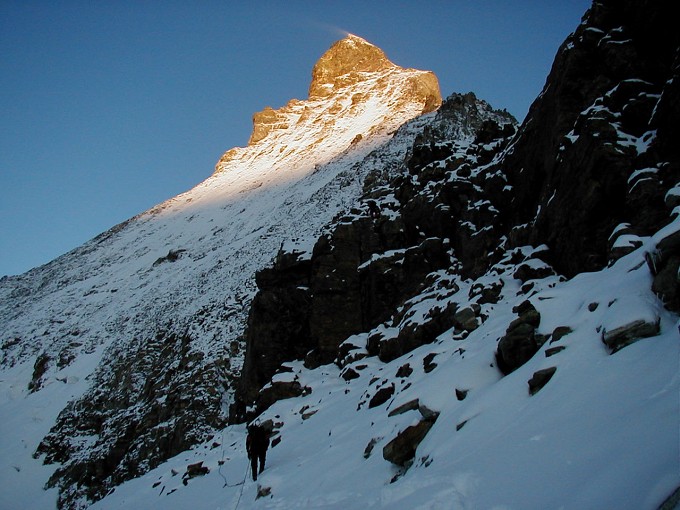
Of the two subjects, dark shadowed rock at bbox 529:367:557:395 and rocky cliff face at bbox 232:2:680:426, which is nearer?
dark shadowed rock at bbox 529:367:557:395

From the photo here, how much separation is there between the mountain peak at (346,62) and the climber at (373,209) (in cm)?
8580

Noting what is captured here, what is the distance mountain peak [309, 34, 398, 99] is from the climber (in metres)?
85.8

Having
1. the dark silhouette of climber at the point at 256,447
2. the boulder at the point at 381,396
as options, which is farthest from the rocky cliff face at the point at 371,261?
the dark silhouette of climber at the point at 256,447

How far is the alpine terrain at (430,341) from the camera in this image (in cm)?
470

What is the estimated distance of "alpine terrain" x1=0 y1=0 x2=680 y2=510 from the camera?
4695 millimetres

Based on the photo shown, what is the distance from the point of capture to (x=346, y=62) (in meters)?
108

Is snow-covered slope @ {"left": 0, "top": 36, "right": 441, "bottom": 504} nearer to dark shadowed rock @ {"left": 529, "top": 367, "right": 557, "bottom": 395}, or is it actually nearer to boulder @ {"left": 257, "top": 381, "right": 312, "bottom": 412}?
boulder @ {"left": 257, "top": 381, "right": 312, "bottom": 412}

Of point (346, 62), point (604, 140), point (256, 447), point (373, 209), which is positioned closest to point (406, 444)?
point (256, 447)

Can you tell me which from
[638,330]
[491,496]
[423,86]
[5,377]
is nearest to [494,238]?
[638,330]

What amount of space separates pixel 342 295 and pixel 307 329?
2345 mm

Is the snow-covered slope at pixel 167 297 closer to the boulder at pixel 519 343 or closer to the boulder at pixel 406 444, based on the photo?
the boulder at pixel 406 444

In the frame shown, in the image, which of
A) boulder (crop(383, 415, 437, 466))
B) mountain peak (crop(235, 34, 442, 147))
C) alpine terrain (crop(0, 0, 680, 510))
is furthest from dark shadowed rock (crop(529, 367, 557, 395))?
mountain peak (crop(235, 34, 442, 147))

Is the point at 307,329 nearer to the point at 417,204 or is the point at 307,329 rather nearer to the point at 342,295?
the point at 342,295

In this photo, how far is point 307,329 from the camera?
21.0m
